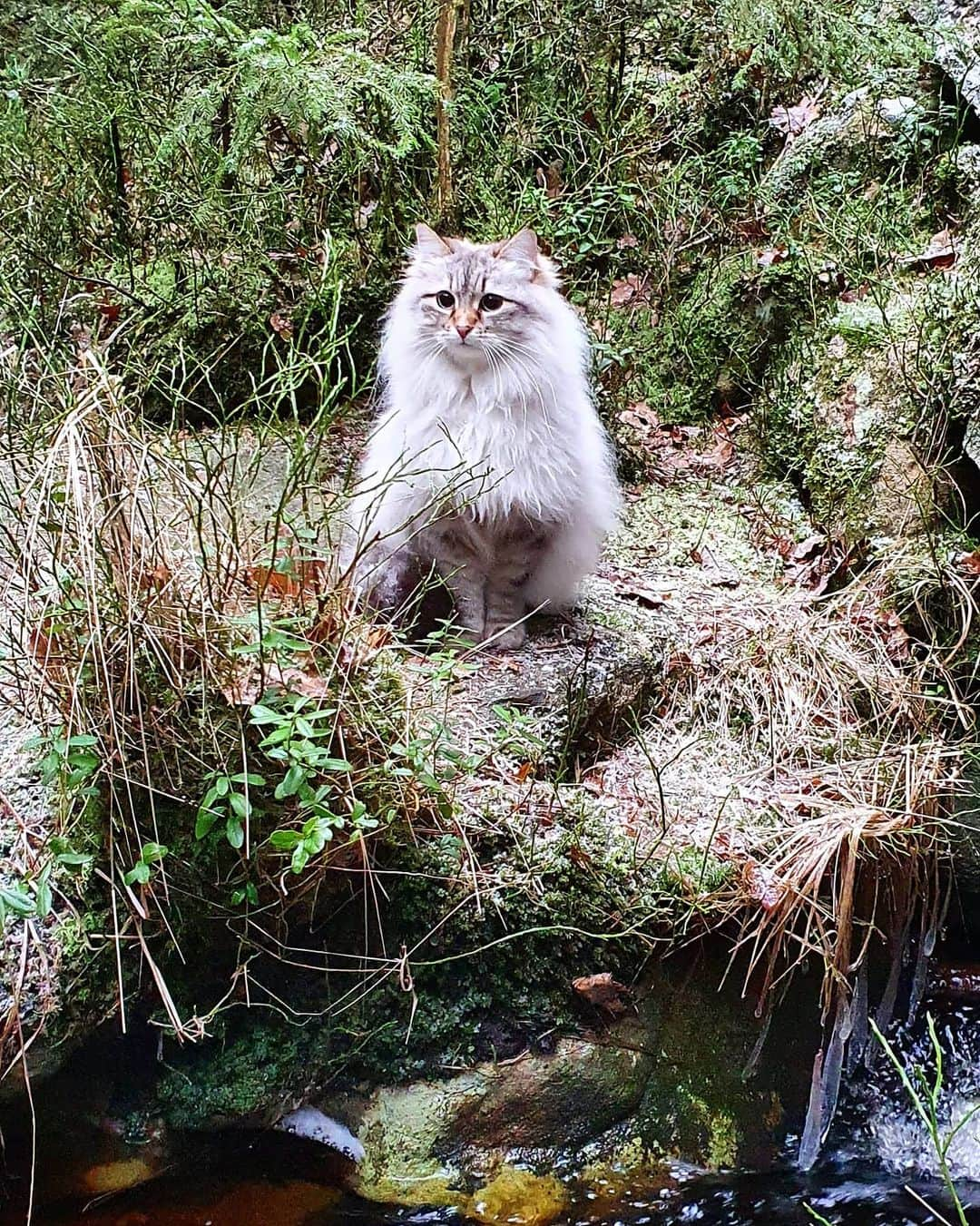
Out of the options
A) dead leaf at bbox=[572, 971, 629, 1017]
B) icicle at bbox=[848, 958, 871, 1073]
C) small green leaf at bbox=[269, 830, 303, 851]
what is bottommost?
icicle at bbox=[848, 958, 871, 1073]

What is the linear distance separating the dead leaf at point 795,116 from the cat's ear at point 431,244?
2480mm

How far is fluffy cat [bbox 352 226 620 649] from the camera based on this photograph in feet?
10.7

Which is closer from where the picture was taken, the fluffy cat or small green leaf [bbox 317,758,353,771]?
small green leaf [bbox 317,758,353,771]

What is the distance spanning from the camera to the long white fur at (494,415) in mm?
3268

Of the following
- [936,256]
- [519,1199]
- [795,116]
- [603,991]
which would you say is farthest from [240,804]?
[795,116]

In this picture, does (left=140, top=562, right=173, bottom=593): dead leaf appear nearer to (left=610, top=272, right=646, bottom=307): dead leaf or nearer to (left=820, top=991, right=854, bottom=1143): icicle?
(left=820, top=991, right=854, bottom=1143): icicle

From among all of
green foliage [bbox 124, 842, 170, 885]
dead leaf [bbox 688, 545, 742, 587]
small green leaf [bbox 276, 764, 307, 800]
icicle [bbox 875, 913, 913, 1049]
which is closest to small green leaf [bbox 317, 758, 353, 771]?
small green leaf [bbox 276, 764, 307, 800]

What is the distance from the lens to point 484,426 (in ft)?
10.7

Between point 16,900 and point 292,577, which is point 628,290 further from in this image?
point 16,900

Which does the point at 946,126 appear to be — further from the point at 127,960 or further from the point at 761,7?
the point at 127,960

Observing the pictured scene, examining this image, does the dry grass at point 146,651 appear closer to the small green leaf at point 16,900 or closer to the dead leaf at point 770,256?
the small green leaf at point 16,900

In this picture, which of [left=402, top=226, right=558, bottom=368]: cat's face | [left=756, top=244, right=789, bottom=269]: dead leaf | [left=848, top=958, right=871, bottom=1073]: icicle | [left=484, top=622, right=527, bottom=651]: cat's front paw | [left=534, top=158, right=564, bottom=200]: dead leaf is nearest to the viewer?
[left=848, top=958, right=871, bottom=1073]: icicle

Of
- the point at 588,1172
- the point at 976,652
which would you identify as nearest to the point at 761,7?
the point at 976,652

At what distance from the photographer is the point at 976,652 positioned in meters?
3.41
